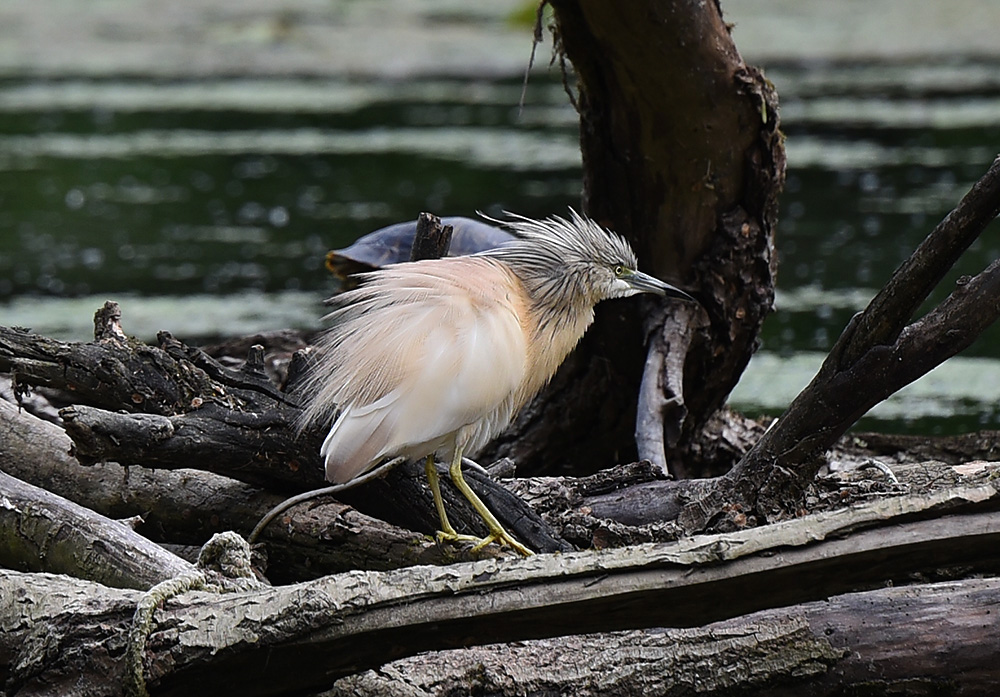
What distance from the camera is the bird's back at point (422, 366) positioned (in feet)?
6.71

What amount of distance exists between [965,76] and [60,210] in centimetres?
702

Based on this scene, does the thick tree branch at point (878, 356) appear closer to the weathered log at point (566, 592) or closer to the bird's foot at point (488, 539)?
the bird's foot at point (488, 539)

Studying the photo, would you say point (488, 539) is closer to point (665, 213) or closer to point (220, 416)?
point (220, 416)

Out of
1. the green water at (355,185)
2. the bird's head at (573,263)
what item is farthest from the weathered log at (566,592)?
the green water at (355,185)

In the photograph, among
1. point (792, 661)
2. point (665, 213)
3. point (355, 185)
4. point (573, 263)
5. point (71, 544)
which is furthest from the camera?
point (355, 185)

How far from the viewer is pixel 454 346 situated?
6.88 feet

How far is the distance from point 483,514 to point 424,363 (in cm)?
26

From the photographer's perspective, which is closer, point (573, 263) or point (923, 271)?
point (923, 271)

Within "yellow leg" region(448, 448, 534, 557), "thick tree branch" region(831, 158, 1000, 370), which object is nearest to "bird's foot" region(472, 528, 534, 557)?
"yellow leg" region(448, 448, 534, 557)

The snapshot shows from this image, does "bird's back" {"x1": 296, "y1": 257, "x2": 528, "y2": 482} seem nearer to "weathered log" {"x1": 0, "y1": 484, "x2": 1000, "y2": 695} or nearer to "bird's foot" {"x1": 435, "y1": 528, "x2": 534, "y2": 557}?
"bird's foot" {"x1": 435, "y1": 528, "x2": 534, "y2": 557}

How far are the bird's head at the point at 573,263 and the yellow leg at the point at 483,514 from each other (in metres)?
0.34

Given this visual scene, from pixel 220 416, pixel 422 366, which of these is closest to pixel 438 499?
pixel 422 366

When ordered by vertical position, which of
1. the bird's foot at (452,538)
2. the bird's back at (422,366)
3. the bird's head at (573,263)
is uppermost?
the bird's head at (573,263)

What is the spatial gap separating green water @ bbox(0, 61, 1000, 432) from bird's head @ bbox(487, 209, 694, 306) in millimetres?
1981
